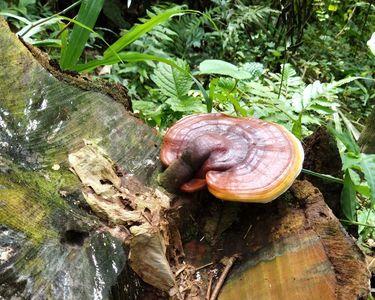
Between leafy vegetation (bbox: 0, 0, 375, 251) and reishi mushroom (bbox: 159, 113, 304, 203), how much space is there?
0.41 m

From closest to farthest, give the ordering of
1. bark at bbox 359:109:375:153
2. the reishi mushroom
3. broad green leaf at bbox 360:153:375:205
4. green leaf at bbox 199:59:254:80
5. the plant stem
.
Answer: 1. the reishi mushroom
2. broad green leaf at bbox 360:153:375:205
3. the plant stem
4. green leaf at bbox 199:59:254:80
5. bark at bbox 359:109:375:153

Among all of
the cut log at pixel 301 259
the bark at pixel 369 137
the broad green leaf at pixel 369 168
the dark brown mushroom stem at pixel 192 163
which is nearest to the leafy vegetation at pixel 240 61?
the broad green leaf at pixel 369 168

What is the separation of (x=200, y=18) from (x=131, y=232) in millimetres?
3581

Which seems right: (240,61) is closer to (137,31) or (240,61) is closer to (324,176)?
(137,31)

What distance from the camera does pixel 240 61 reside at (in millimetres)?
4730

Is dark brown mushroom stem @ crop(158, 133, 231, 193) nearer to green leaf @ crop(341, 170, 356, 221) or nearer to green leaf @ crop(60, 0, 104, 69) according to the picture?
green leaf @ crop(341, 170, 356, 221)

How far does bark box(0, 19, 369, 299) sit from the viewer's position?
129 cm

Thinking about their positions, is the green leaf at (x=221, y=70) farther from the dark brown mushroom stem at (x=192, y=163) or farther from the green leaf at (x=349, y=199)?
the green leaf at (x=349, y=199)

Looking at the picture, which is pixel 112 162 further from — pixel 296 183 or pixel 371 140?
pixel 371 140

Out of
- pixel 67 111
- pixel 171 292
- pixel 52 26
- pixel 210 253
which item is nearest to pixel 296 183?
pixel 210 253

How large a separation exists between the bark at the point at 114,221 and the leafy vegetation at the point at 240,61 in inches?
17.0

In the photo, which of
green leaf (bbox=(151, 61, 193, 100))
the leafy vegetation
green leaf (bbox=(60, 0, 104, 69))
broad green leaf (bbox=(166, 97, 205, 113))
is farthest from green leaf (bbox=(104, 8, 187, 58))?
broad green leaf (bbox=(166, 97, 205, 113))

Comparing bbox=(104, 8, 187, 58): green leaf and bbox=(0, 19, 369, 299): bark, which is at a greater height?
bbox=(104, 8, 187, 58): green leaf

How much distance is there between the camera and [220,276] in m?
1.52
